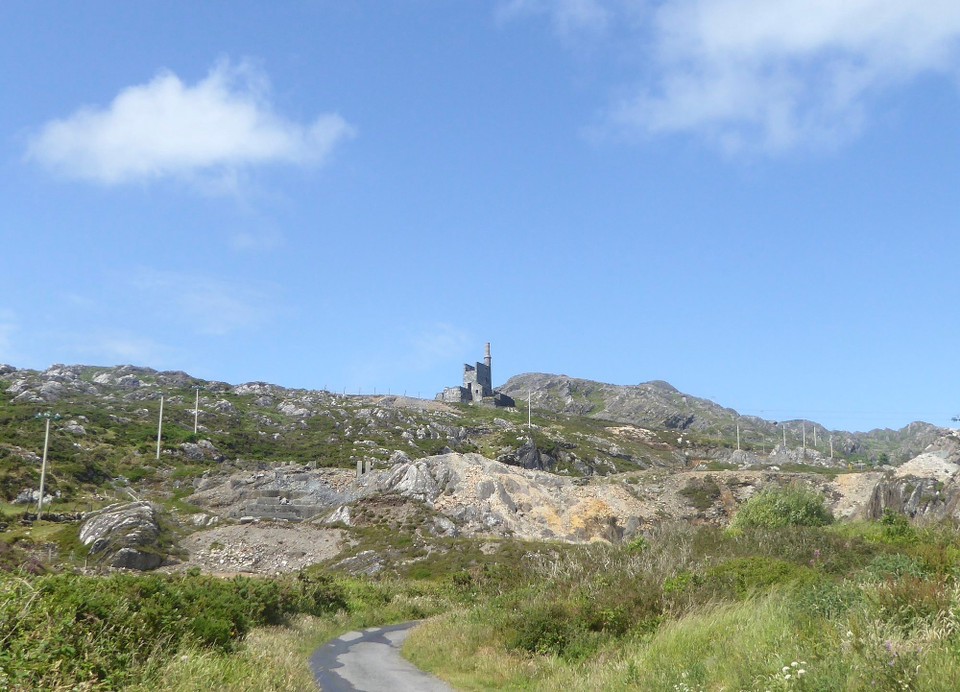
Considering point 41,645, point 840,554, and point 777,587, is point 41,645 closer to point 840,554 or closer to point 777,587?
point 777,587

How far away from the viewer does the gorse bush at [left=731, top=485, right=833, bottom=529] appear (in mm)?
57481

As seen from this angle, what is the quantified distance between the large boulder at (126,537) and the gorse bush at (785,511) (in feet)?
147

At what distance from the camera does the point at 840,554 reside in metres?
25.1

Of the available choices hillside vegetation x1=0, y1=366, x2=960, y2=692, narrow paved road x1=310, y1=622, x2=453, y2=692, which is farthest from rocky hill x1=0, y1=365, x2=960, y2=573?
narrow paved road x1=310, y1=622, x2=453, y2=692

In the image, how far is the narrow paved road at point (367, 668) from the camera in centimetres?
1917

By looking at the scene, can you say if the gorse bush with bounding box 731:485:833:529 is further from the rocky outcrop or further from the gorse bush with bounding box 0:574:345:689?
the gorse bush with bounding box 0:574:345:689

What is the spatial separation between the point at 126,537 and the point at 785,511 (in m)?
50.8

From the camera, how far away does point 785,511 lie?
59.0m

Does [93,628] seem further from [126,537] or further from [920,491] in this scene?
[920,491]

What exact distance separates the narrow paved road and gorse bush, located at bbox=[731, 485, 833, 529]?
3448 cm

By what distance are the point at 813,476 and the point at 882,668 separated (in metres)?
87.0

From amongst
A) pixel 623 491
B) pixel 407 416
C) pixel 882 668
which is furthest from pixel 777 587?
pixel 407 416

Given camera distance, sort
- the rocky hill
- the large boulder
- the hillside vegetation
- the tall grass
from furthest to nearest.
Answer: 1. the rocky hill
2. the large boulder
3. the hillside vegetation
4. the tall grass

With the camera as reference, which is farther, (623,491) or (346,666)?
(623,491)
